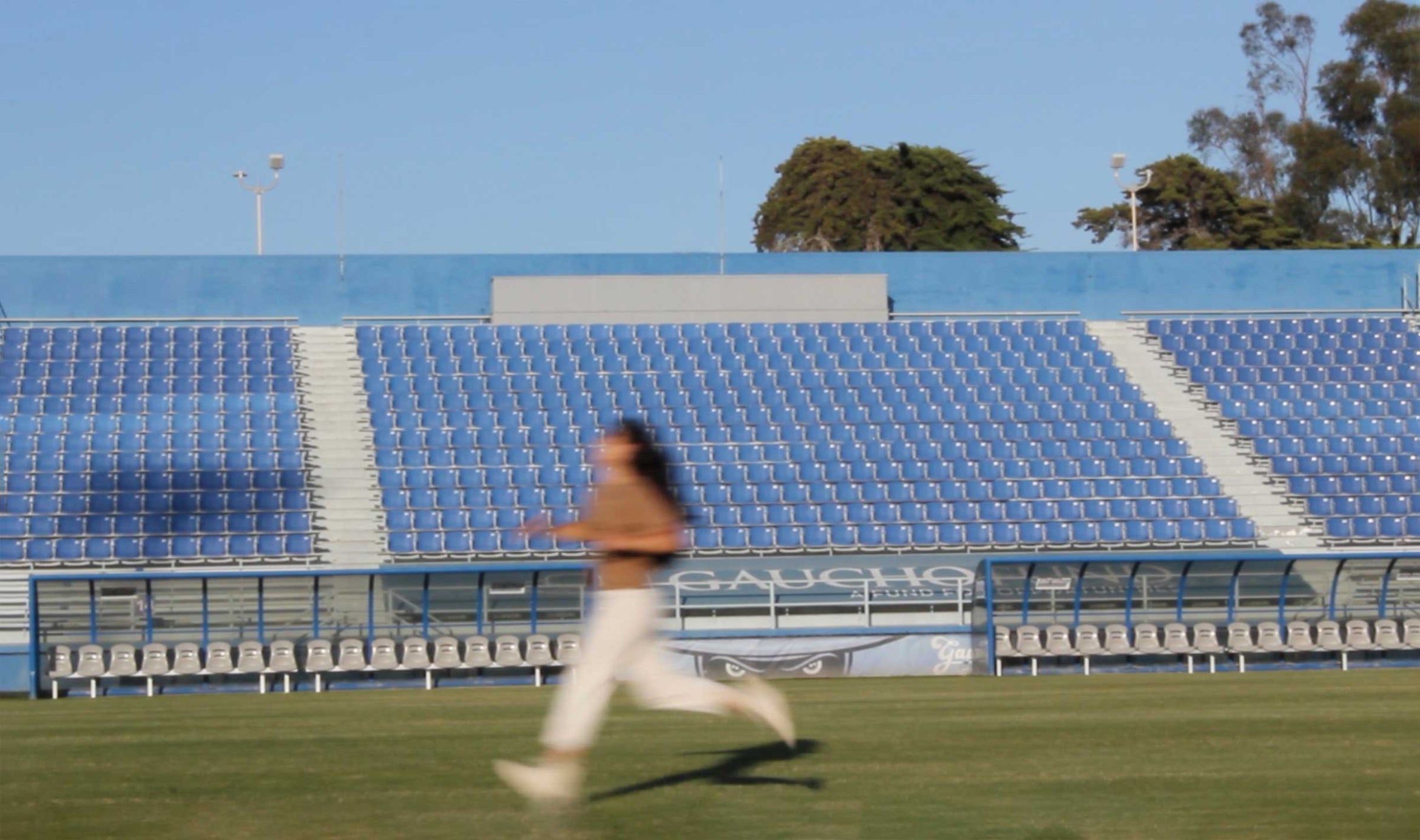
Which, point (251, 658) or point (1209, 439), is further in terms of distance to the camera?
point (1209, 439)

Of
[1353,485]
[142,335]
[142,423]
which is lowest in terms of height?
[1353,485]

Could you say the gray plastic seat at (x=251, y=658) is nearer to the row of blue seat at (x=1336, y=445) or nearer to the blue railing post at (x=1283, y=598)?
the blue railing post at (x=1283, y=598)

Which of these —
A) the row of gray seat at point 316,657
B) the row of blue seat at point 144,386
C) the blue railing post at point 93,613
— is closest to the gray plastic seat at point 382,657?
the row of gray seat at point 316,657

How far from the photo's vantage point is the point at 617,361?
37.2 metres

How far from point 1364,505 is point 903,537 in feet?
30.2

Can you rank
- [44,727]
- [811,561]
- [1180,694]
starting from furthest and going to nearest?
1. [811,561]
2. [1180,694]
3. [44,727]

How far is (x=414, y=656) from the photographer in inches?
963

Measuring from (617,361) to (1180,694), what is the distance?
823 inches

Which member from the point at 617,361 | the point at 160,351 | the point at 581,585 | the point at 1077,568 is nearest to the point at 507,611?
the point at 581,585

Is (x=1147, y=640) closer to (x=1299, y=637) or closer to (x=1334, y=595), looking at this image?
(x=1299, y=637)

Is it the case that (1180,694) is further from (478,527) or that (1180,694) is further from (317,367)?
(317,367)

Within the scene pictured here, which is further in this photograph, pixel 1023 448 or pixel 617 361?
pixel 617 361

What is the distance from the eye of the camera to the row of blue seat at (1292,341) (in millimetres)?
39062

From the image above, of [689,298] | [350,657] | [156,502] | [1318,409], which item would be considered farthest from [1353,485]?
[156,502]
